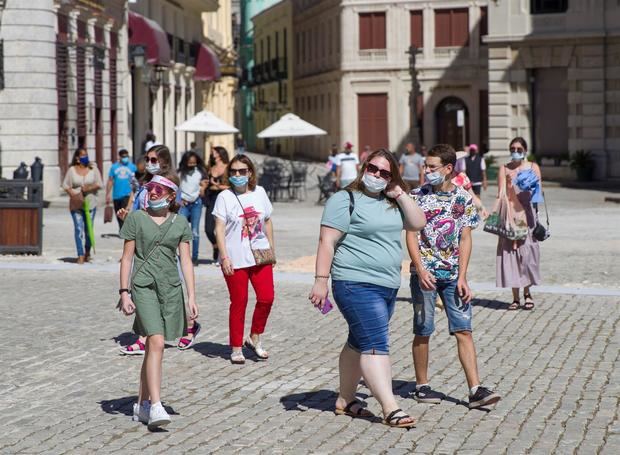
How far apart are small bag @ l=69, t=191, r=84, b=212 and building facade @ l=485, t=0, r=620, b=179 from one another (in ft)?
97.2

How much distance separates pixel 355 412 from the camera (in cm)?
883

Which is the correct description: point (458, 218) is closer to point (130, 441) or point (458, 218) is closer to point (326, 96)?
point (130, 441)

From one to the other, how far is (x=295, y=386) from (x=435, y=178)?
1.70 meters

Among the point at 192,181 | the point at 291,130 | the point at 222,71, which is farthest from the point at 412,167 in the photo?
the point at 222,71

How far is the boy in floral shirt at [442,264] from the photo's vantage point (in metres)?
9.29

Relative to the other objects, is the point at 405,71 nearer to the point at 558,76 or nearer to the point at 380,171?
the point at 558,76

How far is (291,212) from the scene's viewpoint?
32.6 metres

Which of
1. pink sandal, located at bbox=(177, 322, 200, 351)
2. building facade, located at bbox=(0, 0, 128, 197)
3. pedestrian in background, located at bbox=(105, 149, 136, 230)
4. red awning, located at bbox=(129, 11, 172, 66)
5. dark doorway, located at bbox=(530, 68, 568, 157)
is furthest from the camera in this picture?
dark doorway, located at bbox=(530, 68, 568, 157)

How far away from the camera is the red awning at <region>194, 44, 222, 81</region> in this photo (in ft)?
191

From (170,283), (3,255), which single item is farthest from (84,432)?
(3,255)

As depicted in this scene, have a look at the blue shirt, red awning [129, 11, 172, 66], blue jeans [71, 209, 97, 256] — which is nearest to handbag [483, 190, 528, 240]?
blue jeans [71, 209, 97, 256]

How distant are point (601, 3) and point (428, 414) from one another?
1543 inches

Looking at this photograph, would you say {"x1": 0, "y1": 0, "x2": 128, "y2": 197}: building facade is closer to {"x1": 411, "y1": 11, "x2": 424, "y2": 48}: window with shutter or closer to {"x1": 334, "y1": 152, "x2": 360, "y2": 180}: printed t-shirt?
{"x1": 334, "y1": 152, "x2": 360, "y2": 180}: printed t-shirt

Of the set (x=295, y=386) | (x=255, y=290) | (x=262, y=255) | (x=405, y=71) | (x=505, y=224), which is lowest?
(x=295, y=386)
